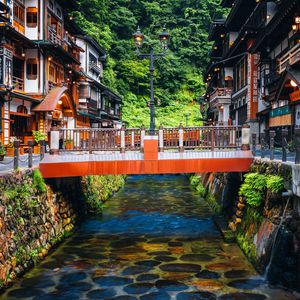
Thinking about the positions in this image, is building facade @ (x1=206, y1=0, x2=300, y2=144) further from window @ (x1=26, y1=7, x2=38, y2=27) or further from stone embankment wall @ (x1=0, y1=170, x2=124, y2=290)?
window @ (x1=26, y1=7, x2=38, y2=27)

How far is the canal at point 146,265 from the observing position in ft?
40.2

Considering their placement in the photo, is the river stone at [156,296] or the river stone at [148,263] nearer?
the river stone at [156,296]

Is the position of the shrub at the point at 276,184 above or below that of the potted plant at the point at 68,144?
Answer: below

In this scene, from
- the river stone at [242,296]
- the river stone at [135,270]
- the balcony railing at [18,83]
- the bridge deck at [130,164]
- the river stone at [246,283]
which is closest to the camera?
the river stone at [242,296]

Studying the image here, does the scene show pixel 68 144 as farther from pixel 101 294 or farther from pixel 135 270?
pixel 101 294

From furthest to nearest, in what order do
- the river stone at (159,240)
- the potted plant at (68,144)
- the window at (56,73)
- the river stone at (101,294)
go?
the window at (56,73) < the potted plant at (68,144) < the river stone at (159,240) < the river stone at (101,294)

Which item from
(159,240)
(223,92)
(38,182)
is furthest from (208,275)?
(223,92)

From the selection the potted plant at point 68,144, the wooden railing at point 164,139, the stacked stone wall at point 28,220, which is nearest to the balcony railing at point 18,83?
the potted plant at point 68,144

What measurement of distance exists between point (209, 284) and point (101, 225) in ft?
33.7

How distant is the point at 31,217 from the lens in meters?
14.9

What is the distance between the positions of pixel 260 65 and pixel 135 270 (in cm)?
2172

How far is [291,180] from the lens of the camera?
487 inches

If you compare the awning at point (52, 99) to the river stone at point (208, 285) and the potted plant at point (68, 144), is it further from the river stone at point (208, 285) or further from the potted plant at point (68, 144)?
the river stone at point (208, 285)

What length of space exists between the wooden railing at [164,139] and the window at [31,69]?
582 inches
